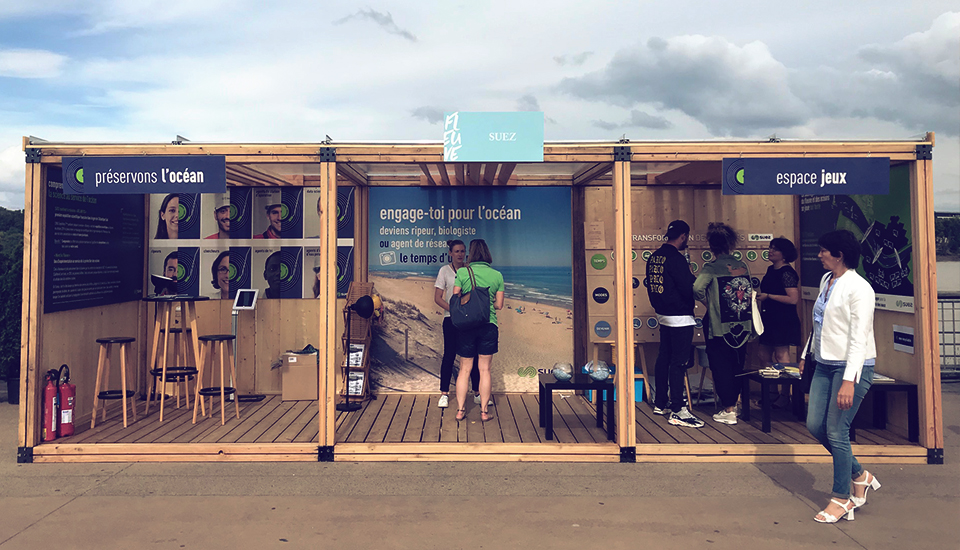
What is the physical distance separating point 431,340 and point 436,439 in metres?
1.87

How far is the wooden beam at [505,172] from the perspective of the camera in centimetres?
551

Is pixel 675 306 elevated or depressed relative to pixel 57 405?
elevated

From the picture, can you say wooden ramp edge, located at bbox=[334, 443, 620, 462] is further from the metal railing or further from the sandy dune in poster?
the metal railing

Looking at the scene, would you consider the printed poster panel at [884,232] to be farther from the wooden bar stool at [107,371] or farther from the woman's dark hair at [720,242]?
the wooden bar stool at [107,371]

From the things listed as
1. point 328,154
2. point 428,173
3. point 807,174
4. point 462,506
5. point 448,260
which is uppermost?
point 428,173

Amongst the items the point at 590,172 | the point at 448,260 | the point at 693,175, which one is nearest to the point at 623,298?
the point at 590,172

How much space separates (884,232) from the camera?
16.7 feet

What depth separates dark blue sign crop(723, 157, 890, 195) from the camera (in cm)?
456

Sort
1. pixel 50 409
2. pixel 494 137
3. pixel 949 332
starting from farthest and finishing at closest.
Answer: pixel 949 332 → pixel 50 409 → pixel 494 137

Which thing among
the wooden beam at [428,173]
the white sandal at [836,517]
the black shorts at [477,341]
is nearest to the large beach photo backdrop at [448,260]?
the wooden beam at [428,173]

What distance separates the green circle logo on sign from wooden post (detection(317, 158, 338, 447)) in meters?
2.89

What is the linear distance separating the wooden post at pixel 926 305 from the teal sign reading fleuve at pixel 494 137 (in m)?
2.86

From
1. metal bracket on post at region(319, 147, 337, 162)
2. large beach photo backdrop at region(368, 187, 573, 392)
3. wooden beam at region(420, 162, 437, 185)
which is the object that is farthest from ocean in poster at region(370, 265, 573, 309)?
metal bracket on post at region(319, 147, 337, 162)

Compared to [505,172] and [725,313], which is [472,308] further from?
[725,313]
